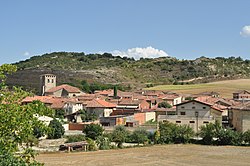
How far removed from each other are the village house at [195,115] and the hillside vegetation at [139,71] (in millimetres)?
61843

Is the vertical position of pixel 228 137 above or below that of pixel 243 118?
below

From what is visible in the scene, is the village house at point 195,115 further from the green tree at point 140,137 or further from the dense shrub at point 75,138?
the dense shrub at point 75,138

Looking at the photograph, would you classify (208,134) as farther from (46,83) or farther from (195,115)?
(46,83)

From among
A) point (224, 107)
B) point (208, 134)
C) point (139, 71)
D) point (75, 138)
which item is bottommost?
point (75, 138)

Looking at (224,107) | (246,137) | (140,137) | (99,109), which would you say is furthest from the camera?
(224,107)

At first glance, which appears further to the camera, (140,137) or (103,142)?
(140,137)

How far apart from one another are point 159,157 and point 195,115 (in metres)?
17.3

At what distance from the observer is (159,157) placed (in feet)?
104

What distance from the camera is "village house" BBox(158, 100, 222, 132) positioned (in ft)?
148

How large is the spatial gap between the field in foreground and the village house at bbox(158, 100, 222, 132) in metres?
7.84

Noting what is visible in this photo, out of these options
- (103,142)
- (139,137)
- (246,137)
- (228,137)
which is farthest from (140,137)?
(246,137)

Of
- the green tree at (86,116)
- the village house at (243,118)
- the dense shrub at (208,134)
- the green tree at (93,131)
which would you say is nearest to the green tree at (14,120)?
the dense shrub at (208,134)

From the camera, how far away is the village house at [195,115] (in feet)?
148

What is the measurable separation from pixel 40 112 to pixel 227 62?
15401 centimetres
